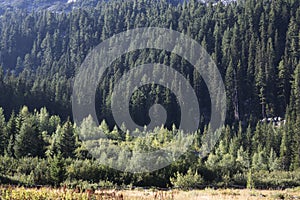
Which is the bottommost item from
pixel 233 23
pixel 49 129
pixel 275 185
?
pixel 275 185

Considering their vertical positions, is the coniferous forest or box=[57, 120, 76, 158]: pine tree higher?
the coniferous forest

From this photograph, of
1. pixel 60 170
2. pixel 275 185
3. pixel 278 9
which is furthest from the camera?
pixel 278 9

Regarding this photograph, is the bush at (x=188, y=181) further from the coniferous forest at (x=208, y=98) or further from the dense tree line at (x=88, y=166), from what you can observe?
the coniferous forest at (x=208, y=98)

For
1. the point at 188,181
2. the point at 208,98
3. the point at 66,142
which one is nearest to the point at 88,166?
the point at 188,181

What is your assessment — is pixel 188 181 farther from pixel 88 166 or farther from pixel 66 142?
pixel 66 142

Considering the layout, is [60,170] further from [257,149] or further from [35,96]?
[35,96]

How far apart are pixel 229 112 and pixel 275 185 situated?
307 feet

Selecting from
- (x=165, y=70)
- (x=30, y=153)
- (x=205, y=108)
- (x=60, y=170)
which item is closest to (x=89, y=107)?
(x=165, y=70)

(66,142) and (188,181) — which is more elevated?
(66,142)

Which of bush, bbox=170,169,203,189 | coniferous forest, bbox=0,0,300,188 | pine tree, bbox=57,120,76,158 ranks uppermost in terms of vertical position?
coniferous forest, bbox=0,0,300,188

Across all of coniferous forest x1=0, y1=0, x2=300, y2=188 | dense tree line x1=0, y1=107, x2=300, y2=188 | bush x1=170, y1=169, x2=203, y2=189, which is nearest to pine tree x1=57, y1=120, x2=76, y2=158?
dense tree line x1=0, y1=107, x2=300, y2=188

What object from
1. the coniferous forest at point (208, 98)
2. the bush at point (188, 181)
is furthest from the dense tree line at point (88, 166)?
the coniferous forest at point (208, 98)

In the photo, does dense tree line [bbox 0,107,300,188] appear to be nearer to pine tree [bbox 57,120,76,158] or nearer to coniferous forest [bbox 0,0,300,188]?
pine tree [bbox 57,120,76,158]

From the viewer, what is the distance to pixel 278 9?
154625 millimetres
